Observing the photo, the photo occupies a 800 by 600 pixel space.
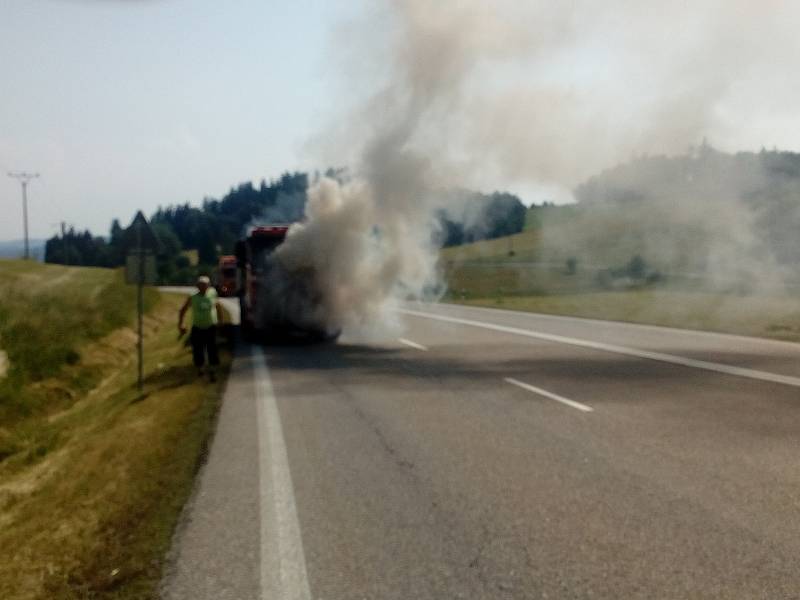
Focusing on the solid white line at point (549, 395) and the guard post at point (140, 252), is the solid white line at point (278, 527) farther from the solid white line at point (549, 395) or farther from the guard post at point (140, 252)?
the guard post at point (140, 252)

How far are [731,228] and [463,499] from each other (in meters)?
38.4

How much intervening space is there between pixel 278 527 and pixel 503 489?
1.75 meters

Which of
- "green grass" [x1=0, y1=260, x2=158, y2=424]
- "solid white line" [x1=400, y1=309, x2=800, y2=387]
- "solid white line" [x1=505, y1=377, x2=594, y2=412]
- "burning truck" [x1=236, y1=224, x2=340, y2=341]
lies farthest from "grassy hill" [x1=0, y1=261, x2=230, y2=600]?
"solid white line" [x1=400, y1=309, x2=800, y2=387]

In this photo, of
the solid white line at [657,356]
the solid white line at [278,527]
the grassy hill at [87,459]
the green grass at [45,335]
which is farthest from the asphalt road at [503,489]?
the green grass at [45,335]

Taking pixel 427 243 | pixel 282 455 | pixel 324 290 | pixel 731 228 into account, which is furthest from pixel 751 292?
pixel 282 455

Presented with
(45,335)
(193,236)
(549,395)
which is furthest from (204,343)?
(193,236)

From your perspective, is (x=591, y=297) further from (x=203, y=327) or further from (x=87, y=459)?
(x=87, y=459)

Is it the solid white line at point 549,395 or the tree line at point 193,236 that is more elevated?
the tree line at point 193,236

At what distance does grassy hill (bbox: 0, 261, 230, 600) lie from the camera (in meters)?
5.39

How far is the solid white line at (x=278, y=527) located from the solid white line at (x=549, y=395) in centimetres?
344

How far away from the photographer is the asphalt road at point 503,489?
4840mm

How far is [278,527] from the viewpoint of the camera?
591 centimetres

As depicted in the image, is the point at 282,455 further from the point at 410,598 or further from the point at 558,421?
the point at 410,598

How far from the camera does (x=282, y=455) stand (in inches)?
328
